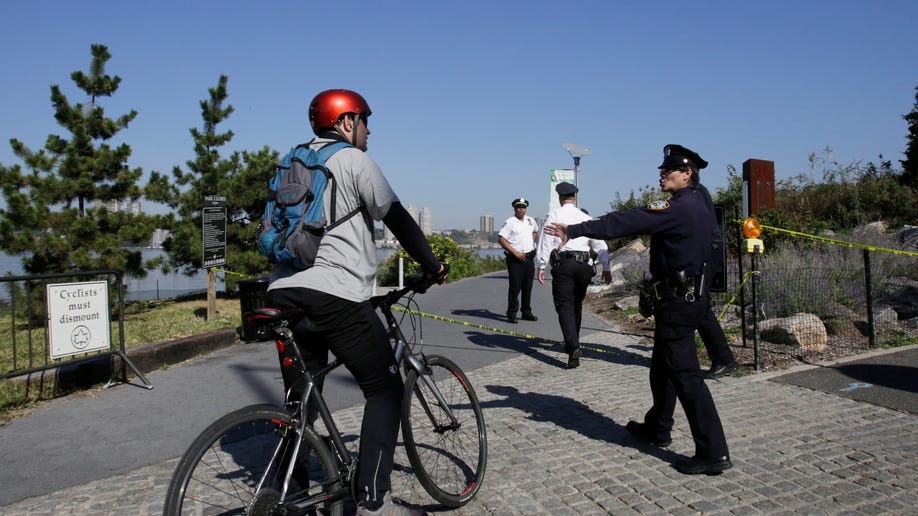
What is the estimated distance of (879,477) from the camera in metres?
3.92

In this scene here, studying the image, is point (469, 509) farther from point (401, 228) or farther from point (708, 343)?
point (708, 343)

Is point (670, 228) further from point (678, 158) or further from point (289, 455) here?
point (289, 455)

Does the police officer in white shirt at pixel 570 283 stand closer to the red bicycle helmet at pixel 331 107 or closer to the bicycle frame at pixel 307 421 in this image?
the bicycle frame at pixel 307 421

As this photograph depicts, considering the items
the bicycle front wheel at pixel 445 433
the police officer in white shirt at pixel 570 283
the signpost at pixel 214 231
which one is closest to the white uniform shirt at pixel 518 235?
the police officer in white shirt at pixel 570 283

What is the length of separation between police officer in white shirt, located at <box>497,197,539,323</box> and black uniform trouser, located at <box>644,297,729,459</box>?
6.74 m

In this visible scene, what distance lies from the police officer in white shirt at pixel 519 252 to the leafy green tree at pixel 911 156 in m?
11.8

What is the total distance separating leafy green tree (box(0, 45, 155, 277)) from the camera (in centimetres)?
1197

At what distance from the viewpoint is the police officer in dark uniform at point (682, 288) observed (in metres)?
4.09

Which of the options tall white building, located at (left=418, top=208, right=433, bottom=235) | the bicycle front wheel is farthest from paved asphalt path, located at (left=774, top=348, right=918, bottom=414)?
tall white building, located at (left=418, top=208, right=433, bottom=235)

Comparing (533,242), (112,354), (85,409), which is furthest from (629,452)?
(533,242)

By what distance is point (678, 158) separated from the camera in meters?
4.46

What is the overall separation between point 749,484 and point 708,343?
110 inches

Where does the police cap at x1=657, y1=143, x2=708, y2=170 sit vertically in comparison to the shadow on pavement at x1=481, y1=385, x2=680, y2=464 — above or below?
above

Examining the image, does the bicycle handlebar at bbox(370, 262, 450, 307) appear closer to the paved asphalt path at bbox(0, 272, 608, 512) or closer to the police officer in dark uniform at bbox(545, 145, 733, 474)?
the police officer in dark uniform at bbox(545, 145, 733, 474)
